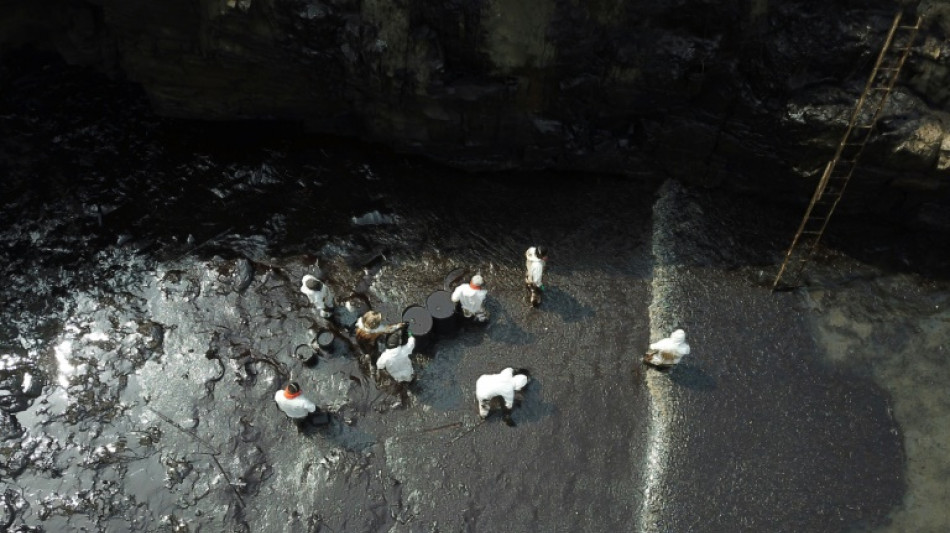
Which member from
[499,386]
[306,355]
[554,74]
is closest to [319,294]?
[306,355]

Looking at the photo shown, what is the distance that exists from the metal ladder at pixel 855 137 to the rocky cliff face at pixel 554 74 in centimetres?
21

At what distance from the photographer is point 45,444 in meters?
7.78

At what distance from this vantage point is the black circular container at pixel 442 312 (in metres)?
8.56

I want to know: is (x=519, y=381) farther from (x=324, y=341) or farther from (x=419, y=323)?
(x=324, y=341)

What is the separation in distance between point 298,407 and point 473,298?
8.37ft

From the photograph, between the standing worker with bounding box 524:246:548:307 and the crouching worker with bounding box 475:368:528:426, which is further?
the standing worker with bounding box 524:246:548:307

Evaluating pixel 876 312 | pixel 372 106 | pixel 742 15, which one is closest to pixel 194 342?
pixel 372 106

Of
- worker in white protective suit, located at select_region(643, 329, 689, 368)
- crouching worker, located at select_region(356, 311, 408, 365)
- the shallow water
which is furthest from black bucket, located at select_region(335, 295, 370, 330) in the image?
worker in white protective suit, located at select_region(643, 329, 689, 368)

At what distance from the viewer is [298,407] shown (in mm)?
7508

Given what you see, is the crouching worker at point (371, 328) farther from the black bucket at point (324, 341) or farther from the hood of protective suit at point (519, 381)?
the hood of protective suit at point (519, 381)

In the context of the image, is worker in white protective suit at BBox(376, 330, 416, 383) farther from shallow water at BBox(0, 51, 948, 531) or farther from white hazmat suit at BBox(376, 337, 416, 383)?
shallow water at BBox(0, 51, 948, 531)

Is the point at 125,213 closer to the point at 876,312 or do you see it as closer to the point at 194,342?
the point at 194,342

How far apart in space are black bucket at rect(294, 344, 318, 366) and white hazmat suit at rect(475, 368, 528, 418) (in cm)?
223

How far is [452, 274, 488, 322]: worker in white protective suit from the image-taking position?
8.26 m
